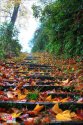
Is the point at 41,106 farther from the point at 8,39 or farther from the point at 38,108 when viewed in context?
the point at 8,39

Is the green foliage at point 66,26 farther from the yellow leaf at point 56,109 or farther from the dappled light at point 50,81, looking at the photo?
the yellow leaf at point 56,109

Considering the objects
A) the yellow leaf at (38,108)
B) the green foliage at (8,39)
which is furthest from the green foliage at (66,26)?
the yellow leaf at (38,108)

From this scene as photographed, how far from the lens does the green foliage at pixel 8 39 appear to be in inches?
570

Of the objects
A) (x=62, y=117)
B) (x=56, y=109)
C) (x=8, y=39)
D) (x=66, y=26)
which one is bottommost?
(x=62, y=117)

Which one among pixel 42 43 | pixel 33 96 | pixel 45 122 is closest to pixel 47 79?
pixel 33 96

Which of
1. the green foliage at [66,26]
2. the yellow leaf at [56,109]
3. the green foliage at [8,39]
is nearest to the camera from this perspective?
the yellow leaf at [56,109]

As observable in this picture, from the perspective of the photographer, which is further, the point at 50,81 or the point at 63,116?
the point at 50,81

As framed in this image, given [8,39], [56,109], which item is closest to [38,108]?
[56,109]

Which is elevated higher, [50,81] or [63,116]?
[50,81]

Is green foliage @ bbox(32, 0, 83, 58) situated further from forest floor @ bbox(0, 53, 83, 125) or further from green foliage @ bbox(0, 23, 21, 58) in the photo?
forest floor @ bbox(0, 53, 83, 125)

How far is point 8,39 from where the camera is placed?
15016mm

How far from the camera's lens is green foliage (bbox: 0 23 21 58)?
1447 cm

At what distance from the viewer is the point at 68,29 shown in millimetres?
11148

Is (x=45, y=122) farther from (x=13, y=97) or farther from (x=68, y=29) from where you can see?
(x=68, y=29)
